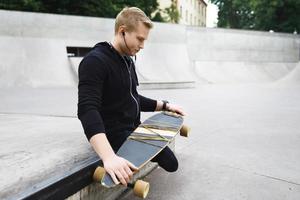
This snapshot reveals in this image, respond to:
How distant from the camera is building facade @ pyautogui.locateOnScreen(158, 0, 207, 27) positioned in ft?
148

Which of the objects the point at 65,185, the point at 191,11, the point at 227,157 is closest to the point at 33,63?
the point at 227,157

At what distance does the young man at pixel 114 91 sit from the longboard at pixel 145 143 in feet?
0.25

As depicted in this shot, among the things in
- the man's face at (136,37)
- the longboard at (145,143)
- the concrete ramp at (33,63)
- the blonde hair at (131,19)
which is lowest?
the concrete ramp at (33,63)

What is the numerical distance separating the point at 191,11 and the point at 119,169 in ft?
175

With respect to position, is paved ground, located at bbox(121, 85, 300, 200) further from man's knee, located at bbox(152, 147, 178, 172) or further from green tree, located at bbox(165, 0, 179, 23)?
green tree, located at bbox(165, 0, 179, 23)

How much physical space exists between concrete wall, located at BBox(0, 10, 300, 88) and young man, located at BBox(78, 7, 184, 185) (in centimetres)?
1061

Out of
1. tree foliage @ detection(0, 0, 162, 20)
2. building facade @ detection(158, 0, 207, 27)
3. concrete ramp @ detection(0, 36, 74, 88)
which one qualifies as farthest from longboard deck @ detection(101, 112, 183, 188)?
building facade @ detection(158, 0, 207, 27)

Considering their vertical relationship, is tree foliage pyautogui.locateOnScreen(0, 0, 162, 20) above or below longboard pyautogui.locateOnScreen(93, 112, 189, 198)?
above

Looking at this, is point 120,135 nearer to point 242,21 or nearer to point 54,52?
point 54,52

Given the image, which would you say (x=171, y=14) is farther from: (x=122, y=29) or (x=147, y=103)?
(x=122, y=29)

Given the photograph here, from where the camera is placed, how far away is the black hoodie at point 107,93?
2062 millimetres

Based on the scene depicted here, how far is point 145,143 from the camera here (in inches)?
92.7

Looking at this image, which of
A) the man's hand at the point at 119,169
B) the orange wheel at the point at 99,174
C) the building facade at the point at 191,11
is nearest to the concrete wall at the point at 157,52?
the orange wheel at the point at 99,174

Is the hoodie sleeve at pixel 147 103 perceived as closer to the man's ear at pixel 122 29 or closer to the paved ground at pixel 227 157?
the paved ground at pixel 227 157
